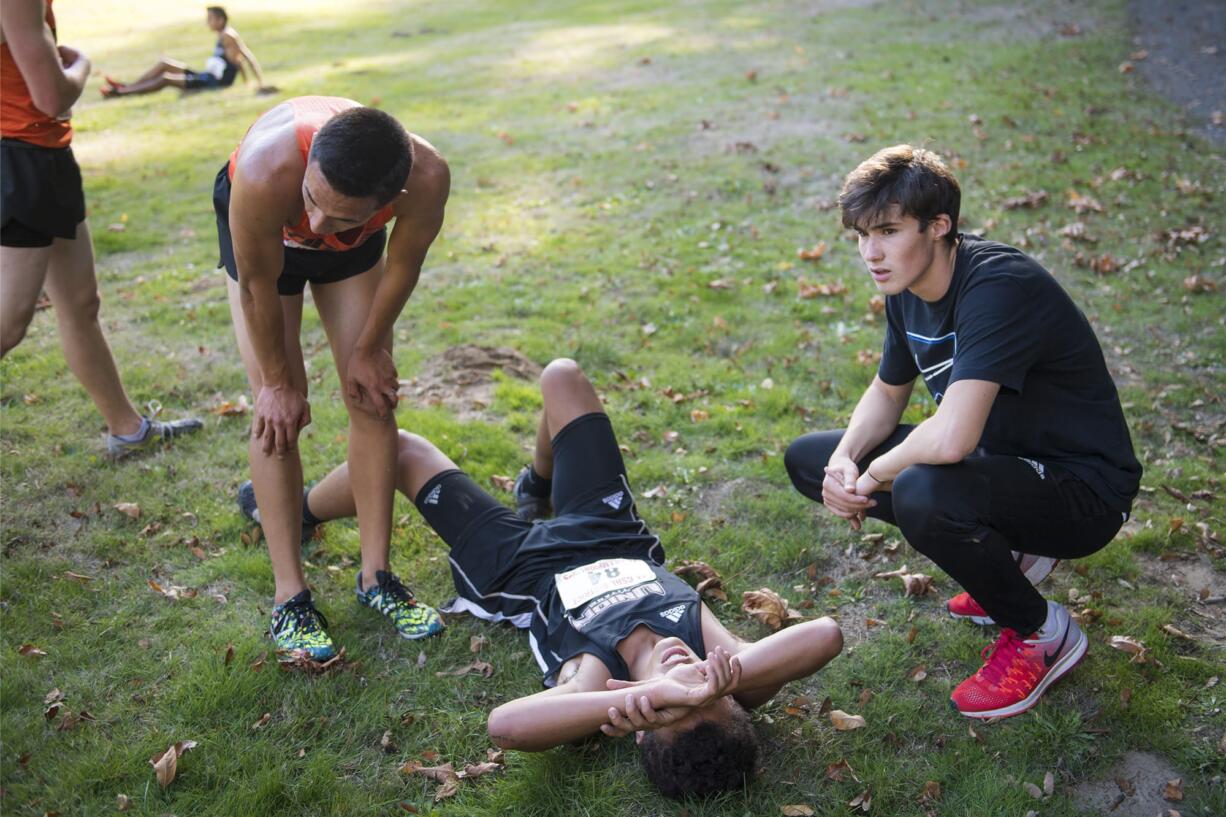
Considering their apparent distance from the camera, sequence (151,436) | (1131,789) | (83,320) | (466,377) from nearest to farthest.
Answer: (1131,789) → (83,320) → (151,436) → (466,377)

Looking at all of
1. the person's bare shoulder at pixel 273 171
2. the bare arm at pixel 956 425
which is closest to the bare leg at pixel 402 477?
the person's bare shoulder at pixel 273 171

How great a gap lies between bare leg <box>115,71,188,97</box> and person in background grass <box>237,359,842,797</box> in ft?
39.9

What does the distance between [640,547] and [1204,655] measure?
2053 mm

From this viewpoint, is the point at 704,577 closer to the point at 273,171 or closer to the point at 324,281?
the point at 324,281

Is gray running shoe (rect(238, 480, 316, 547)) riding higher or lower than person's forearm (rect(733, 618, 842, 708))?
lower

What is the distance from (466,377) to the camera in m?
5.70

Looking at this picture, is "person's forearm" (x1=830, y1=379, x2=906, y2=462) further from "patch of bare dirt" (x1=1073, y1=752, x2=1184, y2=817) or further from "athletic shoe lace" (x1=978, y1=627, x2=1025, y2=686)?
"patch of bare dirt" (x1=1073, y1=752, x2=1184, y2=817)

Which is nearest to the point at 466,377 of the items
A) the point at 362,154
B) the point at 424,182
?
the point at 424,182

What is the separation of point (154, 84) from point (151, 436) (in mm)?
11078

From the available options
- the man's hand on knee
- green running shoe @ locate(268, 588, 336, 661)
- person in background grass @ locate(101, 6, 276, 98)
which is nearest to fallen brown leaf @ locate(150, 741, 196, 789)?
Answer: green running shoe @ locate(268, 588, 336, 661)

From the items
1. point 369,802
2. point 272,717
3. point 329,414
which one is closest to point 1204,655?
point 369,802

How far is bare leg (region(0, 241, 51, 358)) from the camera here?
4.23 metres

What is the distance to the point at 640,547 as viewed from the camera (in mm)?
3695

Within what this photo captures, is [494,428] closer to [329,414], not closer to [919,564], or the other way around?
[329,414]
